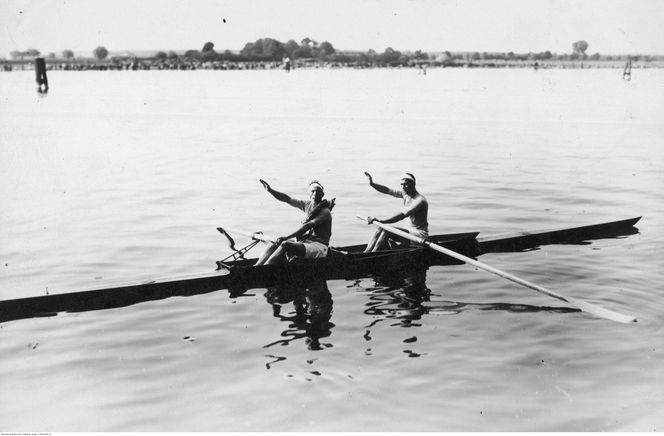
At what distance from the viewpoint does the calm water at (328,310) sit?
742cm

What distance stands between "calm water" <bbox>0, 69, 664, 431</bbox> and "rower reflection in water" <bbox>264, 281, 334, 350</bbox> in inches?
1.7

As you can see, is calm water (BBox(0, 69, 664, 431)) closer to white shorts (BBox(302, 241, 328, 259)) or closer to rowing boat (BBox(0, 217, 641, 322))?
rowing boat (BBox(0, 217, 641, 322))

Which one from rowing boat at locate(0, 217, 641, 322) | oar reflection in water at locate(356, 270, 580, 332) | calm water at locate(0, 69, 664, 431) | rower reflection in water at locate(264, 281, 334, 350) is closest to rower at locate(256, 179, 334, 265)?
rowing boat at locate(0, 217, 641, 322)

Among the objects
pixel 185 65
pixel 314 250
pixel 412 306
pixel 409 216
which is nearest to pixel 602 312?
pixel 412 306

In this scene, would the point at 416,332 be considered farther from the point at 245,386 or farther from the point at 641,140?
the point at 641,140

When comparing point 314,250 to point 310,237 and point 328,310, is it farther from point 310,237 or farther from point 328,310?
point 328,310

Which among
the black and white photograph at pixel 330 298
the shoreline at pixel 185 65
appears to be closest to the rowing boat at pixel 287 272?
the black and white photograph at pixel 330 298

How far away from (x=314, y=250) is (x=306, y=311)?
130 cm

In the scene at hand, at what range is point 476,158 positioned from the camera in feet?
90.6

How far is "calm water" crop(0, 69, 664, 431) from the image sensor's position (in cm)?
742

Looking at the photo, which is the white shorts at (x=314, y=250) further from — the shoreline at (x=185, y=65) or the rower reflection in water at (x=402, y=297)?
the shoreline at (x=185, y=65)

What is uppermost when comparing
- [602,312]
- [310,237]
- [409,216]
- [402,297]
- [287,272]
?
[409,216]

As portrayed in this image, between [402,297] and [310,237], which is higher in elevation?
[310,237]

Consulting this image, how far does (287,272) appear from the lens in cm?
1112
